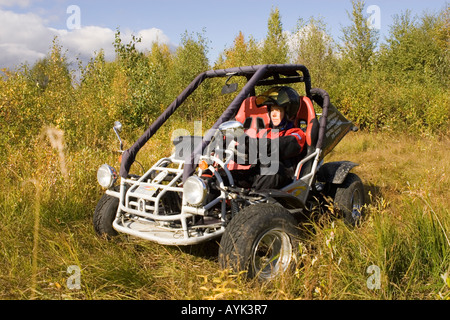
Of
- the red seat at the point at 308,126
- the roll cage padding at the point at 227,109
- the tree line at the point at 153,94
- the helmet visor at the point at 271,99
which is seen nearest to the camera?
the roll cage padding at the point at 227,109

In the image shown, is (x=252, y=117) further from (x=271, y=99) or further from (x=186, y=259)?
(x=186, y=259)

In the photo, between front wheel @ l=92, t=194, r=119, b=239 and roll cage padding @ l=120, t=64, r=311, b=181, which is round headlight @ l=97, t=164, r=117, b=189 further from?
front wheel @ l=92, t=194, r=119, b=239

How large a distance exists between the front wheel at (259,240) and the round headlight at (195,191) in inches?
12.8

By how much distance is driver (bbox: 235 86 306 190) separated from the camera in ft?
12.5

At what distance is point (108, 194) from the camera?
3695mm

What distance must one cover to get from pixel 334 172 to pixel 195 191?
7.84 feet

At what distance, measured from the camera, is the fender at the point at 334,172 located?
4691 millimetres

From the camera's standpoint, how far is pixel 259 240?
303 centimetres

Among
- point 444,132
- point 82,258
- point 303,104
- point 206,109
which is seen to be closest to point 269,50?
point 206,109

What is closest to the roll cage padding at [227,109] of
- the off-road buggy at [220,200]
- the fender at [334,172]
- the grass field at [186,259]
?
the off-road buggy at [220,200]

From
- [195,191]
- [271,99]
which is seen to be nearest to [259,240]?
[195,191]

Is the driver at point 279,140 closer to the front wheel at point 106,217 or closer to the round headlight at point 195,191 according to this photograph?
the round headlight at point 195,191


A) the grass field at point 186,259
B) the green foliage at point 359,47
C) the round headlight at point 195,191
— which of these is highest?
the green foliage at point 359,47
